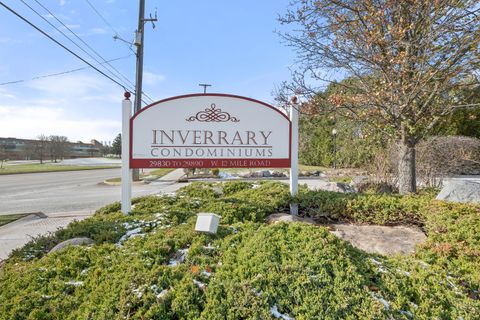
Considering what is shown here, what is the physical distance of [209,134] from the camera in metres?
4.47

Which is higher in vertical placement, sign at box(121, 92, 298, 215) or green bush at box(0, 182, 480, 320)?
sign at box(121, 92, 298, 215)

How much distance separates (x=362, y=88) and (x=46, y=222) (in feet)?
22.3

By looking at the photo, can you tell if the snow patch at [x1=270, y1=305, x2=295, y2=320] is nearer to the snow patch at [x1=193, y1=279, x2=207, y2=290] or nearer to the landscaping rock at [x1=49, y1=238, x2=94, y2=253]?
the snow patch at [x1=193, y1=279, x2=207, y2=290]

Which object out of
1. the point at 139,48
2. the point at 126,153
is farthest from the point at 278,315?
the point at 139,48

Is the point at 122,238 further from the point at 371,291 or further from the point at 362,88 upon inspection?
the point at 362,88

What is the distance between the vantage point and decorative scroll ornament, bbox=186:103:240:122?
4.45 m

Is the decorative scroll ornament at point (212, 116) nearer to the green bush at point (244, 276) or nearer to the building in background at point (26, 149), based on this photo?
the green bush at point (244, 276)

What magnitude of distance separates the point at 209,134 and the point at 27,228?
3.96 metres

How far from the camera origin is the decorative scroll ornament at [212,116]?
14.6ft

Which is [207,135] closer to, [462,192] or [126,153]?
[126,153]

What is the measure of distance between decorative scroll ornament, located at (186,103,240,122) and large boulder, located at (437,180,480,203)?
3.33 m

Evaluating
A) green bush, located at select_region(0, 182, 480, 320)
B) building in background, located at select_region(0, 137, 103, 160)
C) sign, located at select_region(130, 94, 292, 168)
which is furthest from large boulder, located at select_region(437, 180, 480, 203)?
building in background, located at select_region(0, 137, 103, 160)

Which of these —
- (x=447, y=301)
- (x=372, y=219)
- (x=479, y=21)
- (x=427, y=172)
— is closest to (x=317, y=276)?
(x=447, y=301)

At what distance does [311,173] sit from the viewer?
16.6m
